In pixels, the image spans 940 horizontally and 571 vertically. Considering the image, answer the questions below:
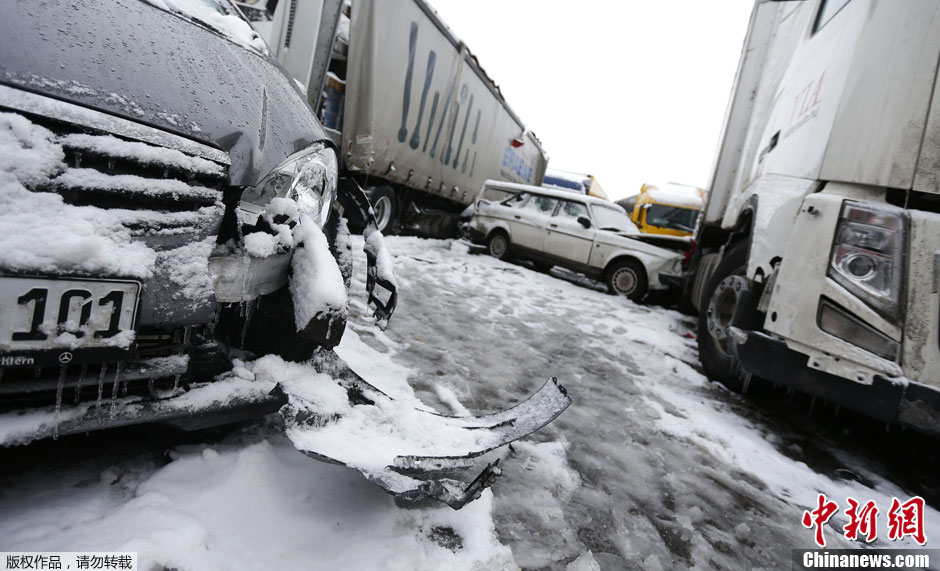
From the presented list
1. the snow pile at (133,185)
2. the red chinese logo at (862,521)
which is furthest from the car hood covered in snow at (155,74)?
the red chinese logo at (862,521)

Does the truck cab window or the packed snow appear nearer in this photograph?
the packed snow

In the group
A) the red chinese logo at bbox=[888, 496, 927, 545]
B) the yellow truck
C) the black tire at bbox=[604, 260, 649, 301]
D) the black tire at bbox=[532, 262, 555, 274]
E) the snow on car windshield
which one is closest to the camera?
the snow on car windshield

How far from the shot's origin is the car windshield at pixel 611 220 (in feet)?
25.1

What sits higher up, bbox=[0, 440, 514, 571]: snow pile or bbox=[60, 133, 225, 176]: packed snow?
bbox=[60, 133, 225, 176]: packed snow

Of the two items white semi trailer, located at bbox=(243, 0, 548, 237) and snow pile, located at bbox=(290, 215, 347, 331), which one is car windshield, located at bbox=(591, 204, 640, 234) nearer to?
white semi trailer, located at bbox=(243, 0, 548, 237)

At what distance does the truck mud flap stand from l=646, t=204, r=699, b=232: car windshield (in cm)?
1272

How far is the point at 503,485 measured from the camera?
169cm

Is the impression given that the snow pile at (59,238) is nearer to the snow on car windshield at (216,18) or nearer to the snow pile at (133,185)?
the snow pile at (133,185)

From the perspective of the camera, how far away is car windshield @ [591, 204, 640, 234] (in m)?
7.66

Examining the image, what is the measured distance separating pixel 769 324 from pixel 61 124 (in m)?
2.78

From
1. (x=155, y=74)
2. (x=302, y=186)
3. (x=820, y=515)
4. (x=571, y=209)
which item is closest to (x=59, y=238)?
(x=155, y=74)

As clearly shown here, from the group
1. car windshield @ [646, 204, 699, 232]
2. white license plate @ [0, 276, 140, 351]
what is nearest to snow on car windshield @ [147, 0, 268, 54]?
white license plate @ [0, 276, 140, 351]

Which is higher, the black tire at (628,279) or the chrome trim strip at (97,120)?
the chrome trim strip at (97,120)

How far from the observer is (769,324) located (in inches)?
90.8
